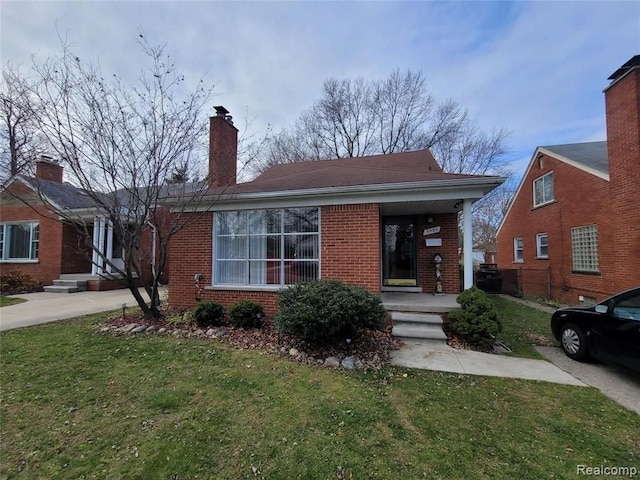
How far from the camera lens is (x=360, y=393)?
3748 mm

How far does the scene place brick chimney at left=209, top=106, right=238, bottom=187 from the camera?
27.2 feet

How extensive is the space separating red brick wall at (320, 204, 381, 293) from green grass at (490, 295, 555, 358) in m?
2.92

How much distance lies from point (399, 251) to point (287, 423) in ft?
21.6

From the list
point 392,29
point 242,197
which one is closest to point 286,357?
point 242,197

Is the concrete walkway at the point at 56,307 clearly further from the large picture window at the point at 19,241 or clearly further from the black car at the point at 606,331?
the black car at the point at 606,331

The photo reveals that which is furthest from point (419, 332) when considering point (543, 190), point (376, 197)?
point (543, 190)

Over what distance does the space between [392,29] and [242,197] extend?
26.1 ft

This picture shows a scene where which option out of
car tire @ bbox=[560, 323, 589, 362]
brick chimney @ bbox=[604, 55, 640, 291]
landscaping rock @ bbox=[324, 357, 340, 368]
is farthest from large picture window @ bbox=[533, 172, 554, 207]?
landscaping rock @ bbox=[324, 357, 340, 368]

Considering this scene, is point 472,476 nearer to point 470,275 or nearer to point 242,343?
point 242,343

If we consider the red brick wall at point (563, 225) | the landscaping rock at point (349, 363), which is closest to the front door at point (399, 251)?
the landscaping rock at point (349, 363)

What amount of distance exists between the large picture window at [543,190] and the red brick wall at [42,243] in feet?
73.9

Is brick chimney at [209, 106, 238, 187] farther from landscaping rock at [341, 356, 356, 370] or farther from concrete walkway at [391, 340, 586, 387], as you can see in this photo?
concrete walkway at [391, 340, 586, 387]

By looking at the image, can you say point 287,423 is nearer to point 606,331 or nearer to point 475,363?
point 475,363

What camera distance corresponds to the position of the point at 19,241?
15.0 meters
